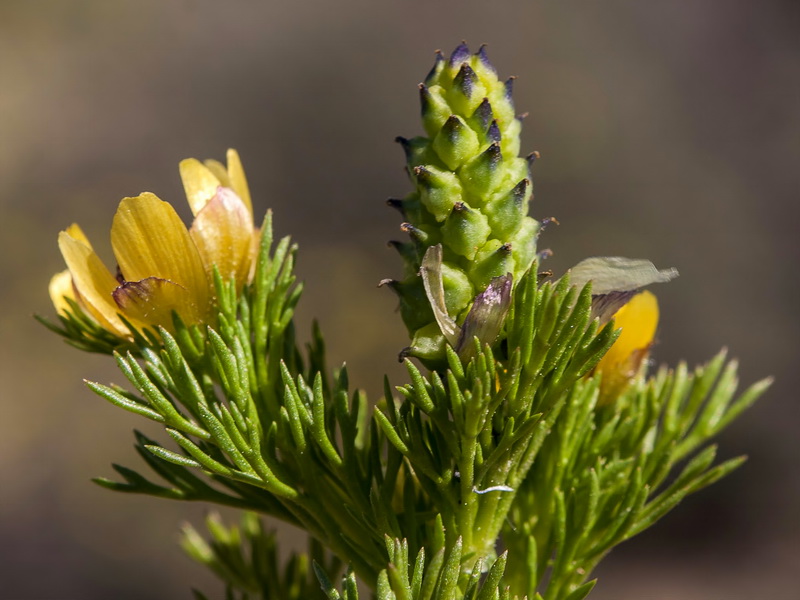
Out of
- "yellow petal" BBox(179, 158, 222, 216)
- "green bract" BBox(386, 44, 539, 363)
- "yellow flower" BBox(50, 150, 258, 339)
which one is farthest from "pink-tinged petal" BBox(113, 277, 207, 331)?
"green bract" BBox(386, 44, 539, 363)

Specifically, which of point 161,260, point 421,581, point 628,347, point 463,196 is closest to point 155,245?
point 161,260

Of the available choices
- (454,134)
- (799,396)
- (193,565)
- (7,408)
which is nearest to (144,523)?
(193,565)

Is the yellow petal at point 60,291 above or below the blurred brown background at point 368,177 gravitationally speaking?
below

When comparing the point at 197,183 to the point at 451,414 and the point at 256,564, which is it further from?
the point at 256,564

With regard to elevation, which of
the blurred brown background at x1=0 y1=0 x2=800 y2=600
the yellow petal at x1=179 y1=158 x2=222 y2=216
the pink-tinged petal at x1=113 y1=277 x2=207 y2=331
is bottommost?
the pink-tinged petal at x1=113 y1=277 x2=207 y2=331

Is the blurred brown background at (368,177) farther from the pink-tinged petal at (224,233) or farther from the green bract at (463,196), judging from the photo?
the green bract at (463,196)

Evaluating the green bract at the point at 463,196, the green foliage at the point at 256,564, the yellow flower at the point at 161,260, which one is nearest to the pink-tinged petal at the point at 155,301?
the yellow flower at the point at 161,260

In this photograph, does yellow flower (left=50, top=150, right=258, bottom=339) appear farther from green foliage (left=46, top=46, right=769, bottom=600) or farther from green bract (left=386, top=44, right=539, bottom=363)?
green bract (left=386, top=44, right=539, bottom=363)

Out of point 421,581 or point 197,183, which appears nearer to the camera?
point 421,581
